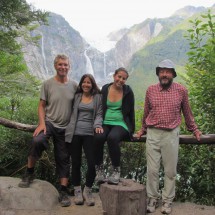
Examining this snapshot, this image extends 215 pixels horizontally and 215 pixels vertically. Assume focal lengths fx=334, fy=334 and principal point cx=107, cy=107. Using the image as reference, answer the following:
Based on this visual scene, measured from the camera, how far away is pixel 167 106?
449 cm

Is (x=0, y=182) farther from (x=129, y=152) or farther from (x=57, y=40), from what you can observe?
(x=57, y=40)

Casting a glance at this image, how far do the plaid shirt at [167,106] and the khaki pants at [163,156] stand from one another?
4.4 inches

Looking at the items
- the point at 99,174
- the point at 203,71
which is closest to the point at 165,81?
the point at 203,71

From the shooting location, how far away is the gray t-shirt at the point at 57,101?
4695 millimetres

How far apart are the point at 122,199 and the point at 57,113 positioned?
148 cm

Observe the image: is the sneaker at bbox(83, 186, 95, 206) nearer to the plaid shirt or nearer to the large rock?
the large rock

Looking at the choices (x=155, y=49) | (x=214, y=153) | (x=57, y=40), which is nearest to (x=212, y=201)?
(x=214, y=153)

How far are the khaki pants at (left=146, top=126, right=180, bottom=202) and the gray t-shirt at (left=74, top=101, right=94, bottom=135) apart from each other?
82cm

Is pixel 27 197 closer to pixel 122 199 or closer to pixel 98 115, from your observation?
pixel 122 199

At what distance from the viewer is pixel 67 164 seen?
16.0 ft

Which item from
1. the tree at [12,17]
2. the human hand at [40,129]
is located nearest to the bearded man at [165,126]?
the human hand at [40,129]

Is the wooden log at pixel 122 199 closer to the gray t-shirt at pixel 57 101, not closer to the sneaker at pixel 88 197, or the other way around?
the sneaker at pixel 88 197

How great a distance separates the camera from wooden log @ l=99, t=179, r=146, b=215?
14.1ft

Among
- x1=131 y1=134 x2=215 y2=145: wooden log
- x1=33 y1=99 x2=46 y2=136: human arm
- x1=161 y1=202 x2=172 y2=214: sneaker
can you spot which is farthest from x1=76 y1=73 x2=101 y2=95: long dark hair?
x1=161 y1=202 x2=172 y2=214: sneaker
